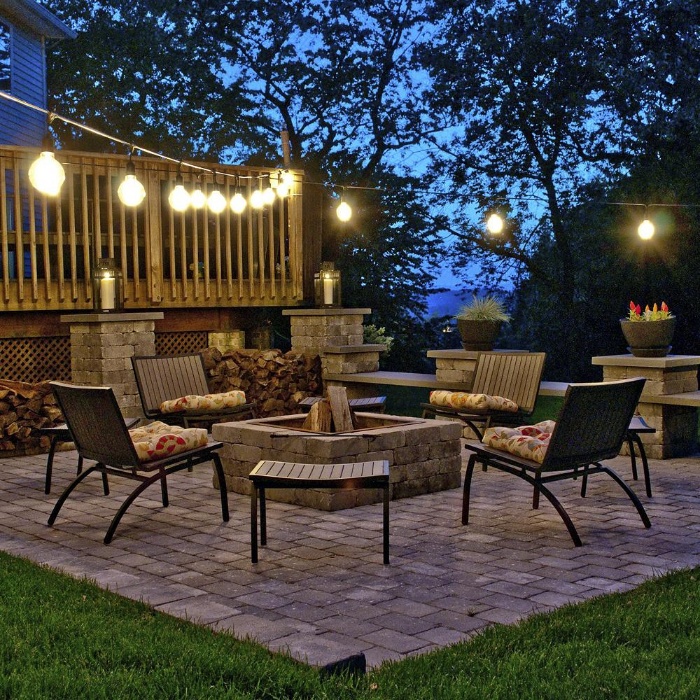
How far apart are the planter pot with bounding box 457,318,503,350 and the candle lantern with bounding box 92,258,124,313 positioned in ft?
12.2

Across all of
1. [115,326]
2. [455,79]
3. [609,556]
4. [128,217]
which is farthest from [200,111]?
[609,556]

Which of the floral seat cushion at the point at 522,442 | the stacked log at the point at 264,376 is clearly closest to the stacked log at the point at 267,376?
the stacked log at the point at 264,376

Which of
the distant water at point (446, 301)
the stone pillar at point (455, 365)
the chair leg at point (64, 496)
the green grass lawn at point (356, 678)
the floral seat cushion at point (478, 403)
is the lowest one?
the green grass lawn at point (356, 678)

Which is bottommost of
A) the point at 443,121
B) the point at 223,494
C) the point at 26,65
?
the point at 223,494

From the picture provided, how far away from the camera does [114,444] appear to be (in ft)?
18.0

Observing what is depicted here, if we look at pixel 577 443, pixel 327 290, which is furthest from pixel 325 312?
pixel 577 443

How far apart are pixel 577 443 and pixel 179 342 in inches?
311

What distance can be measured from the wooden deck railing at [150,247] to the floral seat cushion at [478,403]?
476cm

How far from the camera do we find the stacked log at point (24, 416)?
8352 mm

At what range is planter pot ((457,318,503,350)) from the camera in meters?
9.63

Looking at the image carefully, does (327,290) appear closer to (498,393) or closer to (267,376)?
(267,376)

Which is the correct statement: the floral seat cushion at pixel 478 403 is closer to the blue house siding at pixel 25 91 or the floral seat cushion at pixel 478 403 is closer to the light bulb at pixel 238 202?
the light bulb at pixel 238 202

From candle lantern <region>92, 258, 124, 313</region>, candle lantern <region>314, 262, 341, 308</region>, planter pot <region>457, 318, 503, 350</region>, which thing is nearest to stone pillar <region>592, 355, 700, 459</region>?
planter pot <region>457, 318, 503, 350</region>

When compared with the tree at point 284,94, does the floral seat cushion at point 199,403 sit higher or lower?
lower
